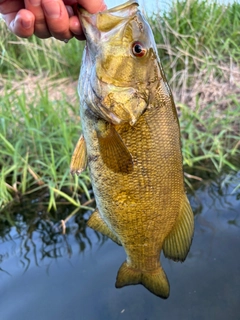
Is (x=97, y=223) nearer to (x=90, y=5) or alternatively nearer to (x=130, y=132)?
(x=130, y=132)

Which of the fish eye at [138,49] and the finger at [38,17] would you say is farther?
the finger at [38,17]

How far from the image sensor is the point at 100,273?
2826 mm

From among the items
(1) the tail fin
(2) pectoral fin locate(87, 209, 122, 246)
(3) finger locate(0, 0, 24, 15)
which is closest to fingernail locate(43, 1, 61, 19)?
(3) finger locate(0, 0, 24, 15)

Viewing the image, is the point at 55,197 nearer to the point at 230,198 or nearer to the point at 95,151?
the point at 230,198

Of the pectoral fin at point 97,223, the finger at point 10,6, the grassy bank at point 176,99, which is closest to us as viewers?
the finger at point 10,6

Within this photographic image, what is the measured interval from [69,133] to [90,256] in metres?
1.27

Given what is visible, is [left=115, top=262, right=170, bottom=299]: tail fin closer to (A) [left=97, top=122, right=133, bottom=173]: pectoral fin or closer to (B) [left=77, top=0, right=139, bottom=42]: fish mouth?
(A) [left=97, top=122, right=133, bottom=173]: pectoral fin

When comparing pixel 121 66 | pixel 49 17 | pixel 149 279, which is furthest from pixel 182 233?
pixel 49 17

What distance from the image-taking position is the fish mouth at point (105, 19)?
1.33m

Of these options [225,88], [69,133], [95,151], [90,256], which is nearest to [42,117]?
[69,133]

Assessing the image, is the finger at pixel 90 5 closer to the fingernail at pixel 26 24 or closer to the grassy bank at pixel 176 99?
the fingernail at pixel 26 24

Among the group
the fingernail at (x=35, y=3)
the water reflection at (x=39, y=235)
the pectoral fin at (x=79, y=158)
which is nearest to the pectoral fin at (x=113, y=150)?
the pectoral fin at (x=79, y=158)

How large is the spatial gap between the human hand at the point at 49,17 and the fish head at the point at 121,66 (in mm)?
118

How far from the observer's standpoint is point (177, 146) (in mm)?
1503
